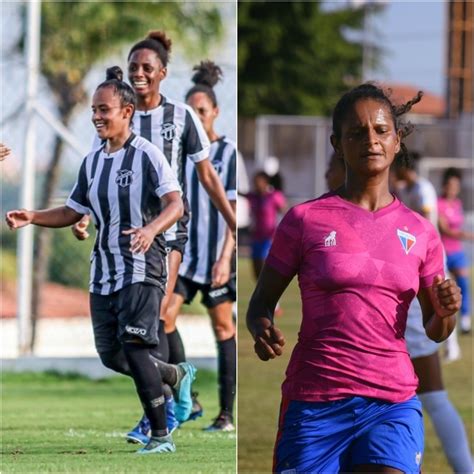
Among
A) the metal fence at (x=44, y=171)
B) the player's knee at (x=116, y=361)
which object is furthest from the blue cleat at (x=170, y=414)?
the metal fence at (x=44, y=171)

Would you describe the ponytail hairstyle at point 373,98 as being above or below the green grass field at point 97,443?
above

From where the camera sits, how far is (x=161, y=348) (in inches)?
253

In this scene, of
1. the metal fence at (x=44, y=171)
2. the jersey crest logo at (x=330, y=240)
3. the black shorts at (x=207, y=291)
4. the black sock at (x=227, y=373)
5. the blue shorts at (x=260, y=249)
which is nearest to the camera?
the jersey crest logo at (x=330, y=240)

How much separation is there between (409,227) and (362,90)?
0.51 meters

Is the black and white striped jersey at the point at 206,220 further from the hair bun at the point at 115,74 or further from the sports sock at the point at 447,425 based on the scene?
the sports sock at the point at 447,425

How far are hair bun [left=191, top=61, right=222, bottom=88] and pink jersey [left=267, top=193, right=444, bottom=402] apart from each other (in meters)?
2.01

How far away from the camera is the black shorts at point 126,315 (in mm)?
5992

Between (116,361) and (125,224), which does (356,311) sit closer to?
(125,224)

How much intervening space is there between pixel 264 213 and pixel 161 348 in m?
14.5

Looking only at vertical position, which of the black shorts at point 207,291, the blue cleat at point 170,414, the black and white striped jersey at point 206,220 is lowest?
the blue cleat at point 170,414

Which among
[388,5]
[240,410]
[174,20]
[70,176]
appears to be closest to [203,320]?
[240,410]

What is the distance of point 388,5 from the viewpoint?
66.3 meters

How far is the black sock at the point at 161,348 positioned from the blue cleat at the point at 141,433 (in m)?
0.27

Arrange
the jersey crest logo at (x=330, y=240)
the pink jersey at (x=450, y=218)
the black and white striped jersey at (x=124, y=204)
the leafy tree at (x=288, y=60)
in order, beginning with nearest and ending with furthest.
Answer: the jersey crest logo at (x=330, y=240)
the black and white striped jersey at (x=124, y=204)
the pink jersey at (x=450, y=218)
the leafy tree at (x=288, y=60)
